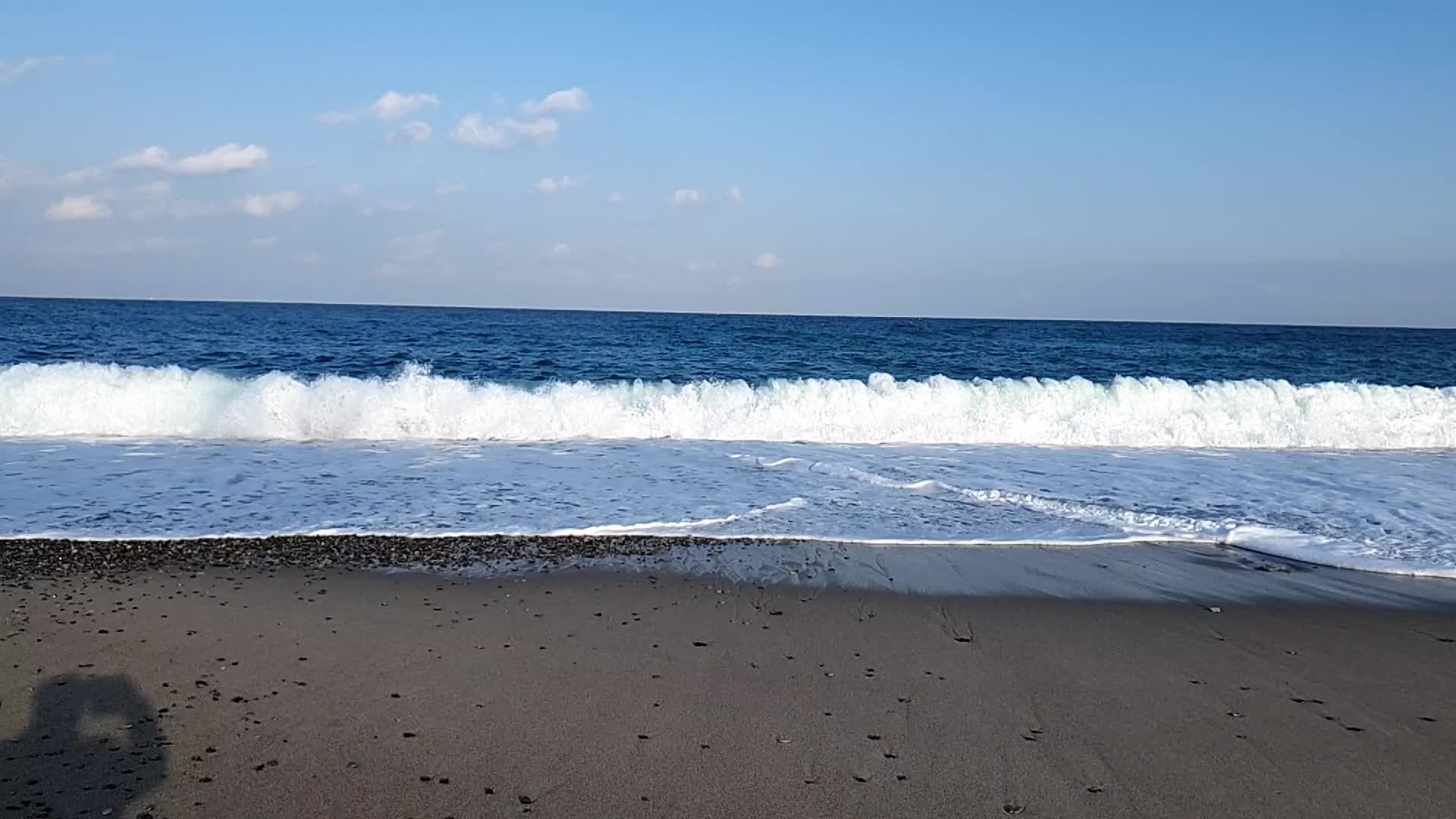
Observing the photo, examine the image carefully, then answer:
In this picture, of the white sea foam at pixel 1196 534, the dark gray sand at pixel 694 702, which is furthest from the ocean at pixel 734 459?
the dark gray sand at pixel 694 702

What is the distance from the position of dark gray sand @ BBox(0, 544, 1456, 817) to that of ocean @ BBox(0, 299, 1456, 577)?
1962 millimetres

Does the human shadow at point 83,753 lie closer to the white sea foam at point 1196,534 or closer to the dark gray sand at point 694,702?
the dark gray sand at point 694,702

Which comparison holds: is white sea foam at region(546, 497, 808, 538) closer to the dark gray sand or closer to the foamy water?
the foamy water

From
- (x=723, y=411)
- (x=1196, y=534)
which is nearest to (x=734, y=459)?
(x=723, y=411)

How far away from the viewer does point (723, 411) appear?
1569 centimetres

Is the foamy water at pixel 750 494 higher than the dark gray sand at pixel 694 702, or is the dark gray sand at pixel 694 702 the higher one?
the dark gray sand at pixel 694 702

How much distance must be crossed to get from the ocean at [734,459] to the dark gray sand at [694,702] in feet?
6.44

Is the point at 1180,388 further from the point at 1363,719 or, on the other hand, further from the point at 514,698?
the point at 514,698

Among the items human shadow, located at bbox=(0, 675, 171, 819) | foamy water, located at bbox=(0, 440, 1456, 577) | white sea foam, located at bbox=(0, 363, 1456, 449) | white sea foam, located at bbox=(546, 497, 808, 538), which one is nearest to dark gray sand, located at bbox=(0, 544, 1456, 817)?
human shadow, located at bbox=(0, 675, 171, 819)

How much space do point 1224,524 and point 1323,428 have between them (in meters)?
9.26

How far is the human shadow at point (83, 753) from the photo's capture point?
3.31 metres

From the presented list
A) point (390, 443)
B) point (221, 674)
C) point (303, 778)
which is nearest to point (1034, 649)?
point (303, 778)

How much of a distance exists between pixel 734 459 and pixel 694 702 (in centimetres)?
801

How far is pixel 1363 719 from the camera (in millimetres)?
4301
